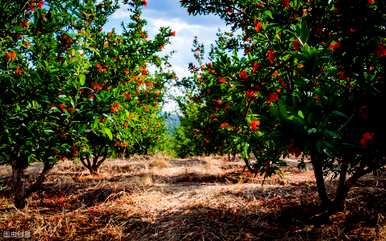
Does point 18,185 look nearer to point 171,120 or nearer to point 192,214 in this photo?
point 192,214

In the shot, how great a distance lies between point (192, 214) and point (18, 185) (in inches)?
115

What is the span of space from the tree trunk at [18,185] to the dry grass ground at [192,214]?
0.51 feet

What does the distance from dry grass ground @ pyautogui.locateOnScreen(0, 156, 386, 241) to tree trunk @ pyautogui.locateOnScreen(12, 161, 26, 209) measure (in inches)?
6.1

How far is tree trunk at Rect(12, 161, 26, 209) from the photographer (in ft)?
16.1

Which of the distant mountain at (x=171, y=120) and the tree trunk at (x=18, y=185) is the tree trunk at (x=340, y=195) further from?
the distant mountain at (x=171, y=120)

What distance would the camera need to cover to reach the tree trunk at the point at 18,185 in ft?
16.1

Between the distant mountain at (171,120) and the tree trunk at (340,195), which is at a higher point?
the distant mountain at (171,120)

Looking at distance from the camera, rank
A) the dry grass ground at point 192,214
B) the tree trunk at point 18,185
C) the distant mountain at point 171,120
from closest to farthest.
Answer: the dry grass ground at point 192,214 < the tree trunk at point 18,185 < the distant mountain at point 171,120

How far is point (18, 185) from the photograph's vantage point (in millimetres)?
5094

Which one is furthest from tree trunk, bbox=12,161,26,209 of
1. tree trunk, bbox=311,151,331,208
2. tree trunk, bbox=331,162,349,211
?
tree trunk, bbox=331,162,349,211

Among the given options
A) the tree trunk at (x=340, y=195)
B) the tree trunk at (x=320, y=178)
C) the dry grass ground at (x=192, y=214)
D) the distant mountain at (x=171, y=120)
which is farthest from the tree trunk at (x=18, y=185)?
the distant mountain at (x=171, y=120)

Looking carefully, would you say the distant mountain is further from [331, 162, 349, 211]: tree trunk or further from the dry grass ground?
[331, 162, 349, 211]: tree trunk

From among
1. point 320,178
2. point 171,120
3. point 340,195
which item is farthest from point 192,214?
point 171,120

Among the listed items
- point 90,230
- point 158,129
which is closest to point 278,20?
point 90,230
